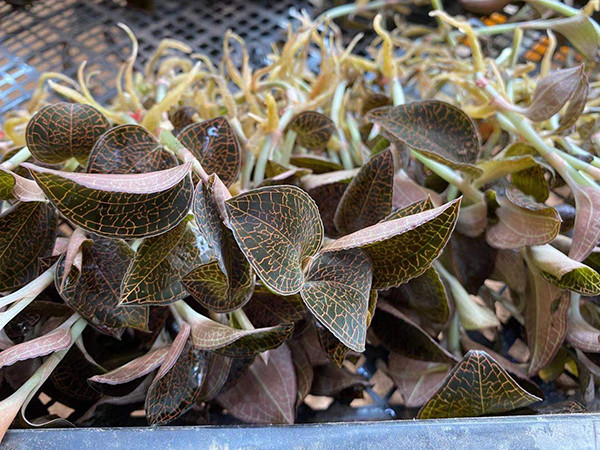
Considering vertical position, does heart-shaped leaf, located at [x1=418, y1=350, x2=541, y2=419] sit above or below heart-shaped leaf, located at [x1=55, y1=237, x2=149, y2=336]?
below

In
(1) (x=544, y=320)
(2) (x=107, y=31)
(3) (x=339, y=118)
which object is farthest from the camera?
(2) (x=107, y=31)

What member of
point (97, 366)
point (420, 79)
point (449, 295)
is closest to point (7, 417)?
point (97, 366)

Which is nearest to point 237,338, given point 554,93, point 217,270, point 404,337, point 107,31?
point 217,270

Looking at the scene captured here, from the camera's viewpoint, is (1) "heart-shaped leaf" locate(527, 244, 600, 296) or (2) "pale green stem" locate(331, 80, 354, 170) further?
(2) "pale green stem" locate(331, 80, 354, 170)

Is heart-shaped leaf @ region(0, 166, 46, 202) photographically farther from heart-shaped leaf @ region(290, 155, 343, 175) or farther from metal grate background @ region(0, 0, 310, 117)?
metal grate background @ region(0, 0, 310, 117)

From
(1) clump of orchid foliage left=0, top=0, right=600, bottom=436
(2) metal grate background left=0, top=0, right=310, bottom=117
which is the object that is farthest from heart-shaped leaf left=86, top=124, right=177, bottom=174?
(2) metal grate background left=0, top=0, right=310, bottom=117

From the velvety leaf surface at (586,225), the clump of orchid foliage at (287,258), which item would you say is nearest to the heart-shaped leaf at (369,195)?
the clump of orchid foliage at (287,258)

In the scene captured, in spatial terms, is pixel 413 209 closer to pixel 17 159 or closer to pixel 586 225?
pixel 586 225
